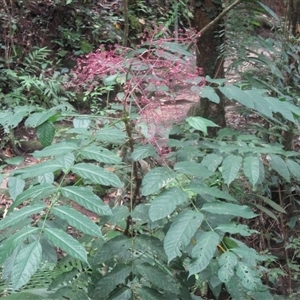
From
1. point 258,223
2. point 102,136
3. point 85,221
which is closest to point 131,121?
point 102,136

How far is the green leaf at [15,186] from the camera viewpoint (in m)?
1.50

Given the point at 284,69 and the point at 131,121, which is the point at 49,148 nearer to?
the point at 131,121

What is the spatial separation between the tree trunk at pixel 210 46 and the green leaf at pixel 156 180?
1.93 m

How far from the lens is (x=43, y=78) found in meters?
6.12

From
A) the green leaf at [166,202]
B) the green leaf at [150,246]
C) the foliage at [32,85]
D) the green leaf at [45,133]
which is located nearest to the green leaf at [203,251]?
the green leaf at [166,202]

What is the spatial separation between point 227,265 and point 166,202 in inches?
9.2

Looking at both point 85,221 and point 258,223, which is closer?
point 85,221

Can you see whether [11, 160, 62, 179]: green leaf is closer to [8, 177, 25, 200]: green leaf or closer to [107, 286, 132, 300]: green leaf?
[8, 177, 25, 200]: green leaf

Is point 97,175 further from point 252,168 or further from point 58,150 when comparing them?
point 252,168

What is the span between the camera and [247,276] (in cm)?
123

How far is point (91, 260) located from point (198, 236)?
369 mm

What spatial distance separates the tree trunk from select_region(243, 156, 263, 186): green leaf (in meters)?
1.68

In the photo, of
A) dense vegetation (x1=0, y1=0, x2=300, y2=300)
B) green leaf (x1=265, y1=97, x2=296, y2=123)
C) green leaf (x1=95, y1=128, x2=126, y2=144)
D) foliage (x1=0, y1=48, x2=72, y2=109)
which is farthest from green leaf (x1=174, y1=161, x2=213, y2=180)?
foliage (x1=0, y1=48, x2=72, y2=109)

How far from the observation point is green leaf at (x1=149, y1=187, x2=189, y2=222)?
1274mm
